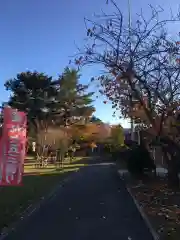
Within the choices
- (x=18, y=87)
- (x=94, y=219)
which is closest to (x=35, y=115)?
(x=18, y=87)

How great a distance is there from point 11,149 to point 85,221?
320 centimetres

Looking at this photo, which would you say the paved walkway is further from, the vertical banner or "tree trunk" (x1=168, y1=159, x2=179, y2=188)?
"tree trunk" (x1=168, y1=159, x2=179, y2=188)

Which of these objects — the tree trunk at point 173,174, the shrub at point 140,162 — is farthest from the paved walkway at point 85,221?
the shrub at point 140,162

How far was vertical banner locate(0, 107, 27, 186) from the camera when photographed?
10461 mm

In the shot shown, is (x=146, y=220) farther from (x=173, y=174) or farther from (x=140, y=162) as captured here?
(x=140, y=162)

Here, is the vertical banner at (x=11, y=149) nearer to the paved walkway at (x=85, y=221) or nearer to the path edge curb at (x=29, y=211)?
the path edge curb at (x=29, y=211)

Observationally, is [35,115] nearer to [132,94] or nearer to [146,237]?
[132,94]

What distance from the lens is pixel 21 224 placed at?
8.66m

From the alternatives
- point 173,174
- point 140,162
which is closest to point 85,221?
point 173,174

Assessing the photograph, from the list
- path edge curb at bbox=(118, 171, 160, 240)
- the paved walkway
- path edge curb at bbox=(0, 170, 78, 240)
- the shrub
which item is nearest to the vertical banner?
path edge curb at bbox=(0, 170, 78, 240)

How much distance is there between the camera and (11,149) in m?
10.7

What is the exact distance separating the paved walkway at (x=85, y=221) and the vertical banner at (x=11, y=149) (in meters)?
1.27

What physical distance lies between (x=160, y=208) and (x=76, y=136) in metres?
35.6

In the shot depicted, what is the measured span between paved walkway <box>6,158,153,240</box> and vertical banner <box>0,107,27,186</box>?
1.27 metres
